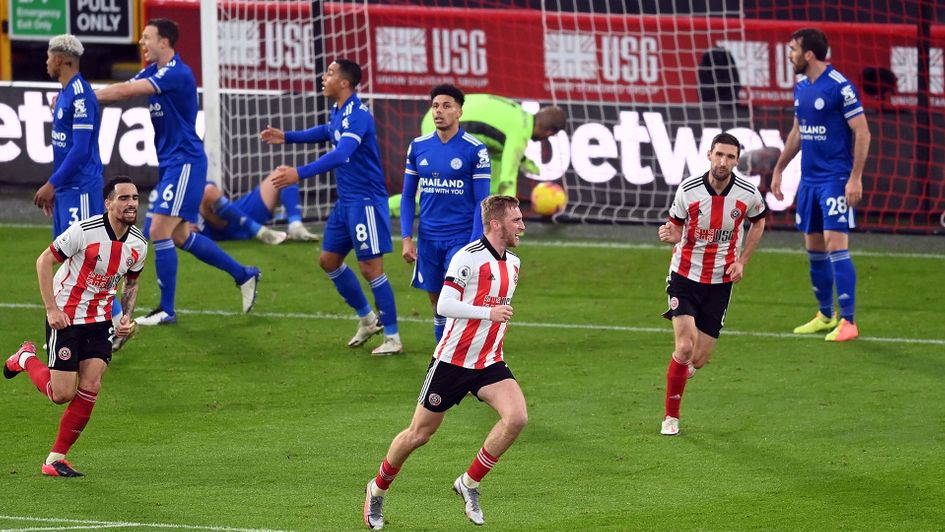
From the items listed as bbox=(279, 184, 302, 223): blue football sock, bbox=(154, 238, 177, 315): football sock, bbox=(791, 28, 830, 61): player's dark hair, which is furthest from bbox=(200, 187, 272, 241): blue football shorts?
bbox=(791, 28, 830, 61): player's dark hair

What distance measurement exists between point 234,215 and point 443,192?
5.83 metres

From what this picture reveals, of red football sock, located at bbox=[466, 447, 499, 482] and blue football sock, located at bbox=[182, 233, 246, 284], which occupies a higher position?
blue football sock, located at bbox=[182, 233, 246, 284]

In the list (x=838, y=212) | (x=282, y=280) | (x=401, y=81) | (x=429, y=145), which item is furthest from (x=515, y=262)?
(x=401, y=81)

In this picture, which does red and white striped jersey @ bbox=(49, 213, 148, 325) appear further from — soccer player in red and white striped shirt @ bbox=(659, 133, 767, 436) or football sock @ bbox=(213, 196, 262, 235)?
football sock @ bbox=(213, 196, 262, 235)

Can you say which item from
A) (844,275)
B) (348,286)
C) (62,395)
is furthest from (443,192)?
(844,275)

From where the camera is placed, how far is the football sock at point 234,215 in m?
15.6

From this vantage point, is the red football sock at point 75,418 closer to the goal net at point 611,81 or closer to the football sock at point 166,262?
the football sock at point 166,262

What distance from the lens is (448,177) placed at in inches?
410

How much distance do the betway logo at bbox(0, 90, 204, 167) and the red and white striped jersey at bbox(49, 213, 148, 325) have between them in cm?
899

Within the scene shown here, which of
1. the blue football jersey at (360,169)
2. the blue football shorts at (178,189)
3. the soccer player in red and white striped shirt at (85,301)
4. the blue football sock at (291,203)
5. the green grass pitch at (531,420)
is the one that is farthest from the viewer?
the blue football sock at (291,203)

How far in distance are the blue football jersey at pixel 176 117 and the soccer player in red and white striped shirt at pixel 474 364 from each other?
5.12 meters

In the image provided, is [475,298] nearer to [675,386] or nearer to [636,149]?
[675,386]

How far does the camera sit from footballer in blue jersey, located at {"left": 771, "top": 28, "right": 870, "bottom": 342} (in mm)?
11805

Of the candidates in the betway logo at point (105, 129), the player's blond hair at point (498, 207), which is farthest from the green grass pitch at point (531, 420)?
the betway logo at point (105, 129)
